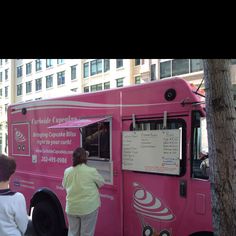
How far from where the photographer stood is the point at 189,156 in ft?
16.2

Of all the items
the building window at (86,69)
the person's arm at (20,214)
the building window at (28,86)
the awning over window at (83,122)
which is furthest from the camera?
the building window at (28,86)

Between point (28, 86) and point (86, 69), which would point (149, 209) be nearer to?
point (86, 69)

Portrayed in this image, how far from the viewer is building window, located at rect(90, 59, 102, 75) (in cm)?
4469

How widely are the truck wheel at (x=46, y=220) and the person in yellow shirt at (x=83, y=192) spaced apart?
135 centimetres

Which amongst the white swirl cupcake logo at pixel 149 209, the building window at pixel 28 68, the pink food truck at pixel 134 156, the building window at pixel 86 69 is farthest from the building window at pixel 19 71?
the white swirl cupcake logo at pixel 149 209

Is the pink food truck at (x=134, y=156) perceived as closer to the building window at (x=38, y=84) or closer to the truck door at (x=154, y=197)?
the truck door at (x=154, y=197)

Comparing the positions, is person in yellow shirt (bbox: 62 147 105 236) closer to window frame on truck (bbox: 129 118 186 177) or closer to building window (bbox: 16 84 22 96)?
window frame on truck (bbox: 129 118 186 177)

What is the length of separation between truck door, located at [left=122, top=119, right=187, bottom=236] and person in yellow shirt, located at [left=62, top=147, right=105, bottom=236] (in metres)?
0.43

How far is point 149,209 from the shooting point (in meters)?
5.45

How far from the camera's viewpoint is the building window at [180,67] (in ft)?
92.8

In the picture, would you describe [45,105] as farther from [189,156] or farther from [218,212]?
[218,212]

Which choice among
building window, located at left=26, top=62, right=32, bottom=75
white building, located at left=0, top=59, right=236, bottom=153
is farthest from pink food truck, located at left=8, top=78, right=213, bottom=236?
building window, located at left=26, top=62, right=32, bottom=75
